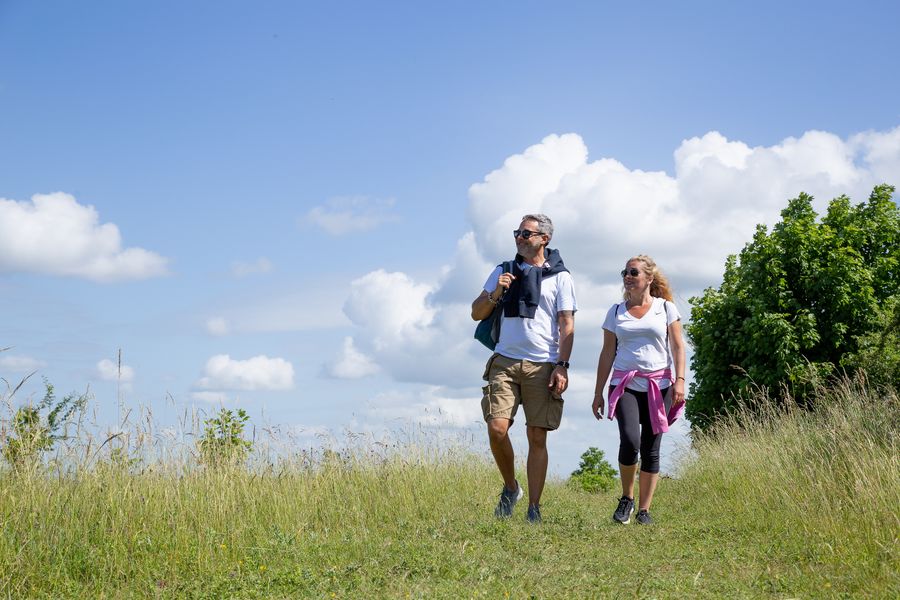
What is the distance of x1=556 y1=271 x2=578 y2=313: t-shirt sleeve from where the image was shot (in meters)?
7.41

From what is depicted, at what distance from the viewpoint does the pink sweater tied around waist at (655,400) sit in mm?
7473

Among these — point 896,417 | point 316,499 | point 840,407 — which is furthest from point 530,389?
point 840,407

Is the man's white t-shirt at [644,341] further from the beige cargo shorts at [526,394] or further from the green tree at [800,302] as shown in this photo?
the green tree at [800,302]

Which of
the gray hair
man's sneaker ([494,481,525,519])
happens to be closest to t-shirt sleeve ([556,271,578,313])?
the gray hair

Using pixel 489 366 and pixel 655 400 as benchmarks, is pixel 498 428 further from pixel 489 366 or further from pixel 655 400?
pixel 655 400

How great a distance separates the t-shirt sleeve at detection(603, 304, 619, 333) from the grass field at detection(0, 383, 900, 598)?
184cm

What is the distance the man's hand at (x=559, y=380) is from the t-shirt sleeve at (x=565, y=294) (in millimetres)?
561

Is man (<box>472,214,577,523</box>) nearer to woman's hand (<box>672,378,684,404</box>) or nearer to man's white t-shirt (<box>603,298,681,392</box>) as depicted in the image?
man's white t-shirt (<box>603,298,681,392</box>)

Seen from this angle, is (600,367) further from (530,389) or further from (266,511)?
(266,511)

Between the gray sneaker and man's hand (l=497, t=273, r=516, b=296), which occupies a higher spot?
man's hand (l=497, t=273, r=516, b=296)

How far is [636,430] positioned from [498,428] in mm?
1295

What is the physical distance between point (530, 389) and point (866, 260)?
24.7 meters

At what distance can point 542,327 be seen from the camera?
7414 mm

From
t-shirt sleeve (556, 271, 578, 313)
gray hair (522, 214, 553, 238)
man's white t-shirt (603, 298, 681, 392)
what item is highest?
gray hair (522, 214, 553, 238)
